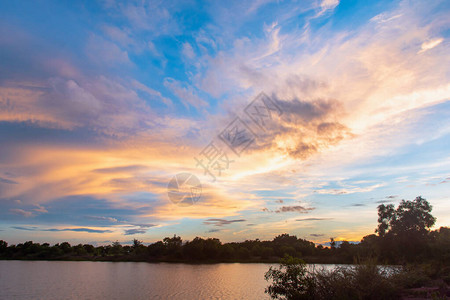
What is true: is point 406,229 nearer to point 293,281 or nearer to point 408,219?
point 408,219

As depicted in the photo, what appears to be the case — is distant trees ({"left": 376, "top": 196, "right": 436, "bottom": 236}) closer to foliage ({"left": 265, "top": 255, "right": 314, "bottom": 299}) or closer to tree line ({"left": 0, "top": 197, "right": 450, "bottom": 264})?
tree line ({"left": 0, "top": 197, "right": 450, "bottom": 264})

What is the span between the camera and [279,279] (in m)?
21.4

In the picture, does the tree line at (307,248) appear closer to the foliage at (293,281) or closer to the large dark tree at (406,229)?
the large dark tree at (406,229)

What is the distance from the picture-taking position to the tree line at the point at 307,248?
6219cm

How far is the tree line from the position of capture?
62188 millimetres

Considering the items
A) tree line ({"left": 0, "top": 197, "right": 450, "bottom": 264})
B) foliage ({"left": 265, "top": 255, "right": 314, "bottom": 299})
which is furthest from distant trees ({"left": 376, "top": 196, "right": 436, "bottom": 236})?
foliage ({"left": 265, "top": 255, "right": 314, "bottom": 299})

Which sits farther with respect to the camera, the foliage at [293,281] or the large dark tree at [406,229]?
the large dark tree at [406,229]

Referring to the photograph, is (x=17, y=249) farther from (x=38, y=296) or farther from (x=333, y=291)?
(x=333, y=291)

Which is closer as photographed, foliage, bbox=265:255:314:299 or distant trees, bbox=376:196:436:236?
foliage, bbox=265:255:314:299

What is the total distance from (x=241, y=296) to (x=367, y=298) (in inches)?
818

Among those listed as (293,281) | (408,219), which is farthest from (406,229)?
(293,281)

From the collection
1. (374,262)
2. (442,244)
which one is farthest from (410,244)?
(374,262)

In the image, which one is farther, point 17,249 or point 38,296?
point 17,249

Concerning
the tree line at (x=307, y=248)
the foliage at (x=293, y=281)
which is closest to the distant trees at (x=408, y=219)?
the tree line at (x=307, y=248)
